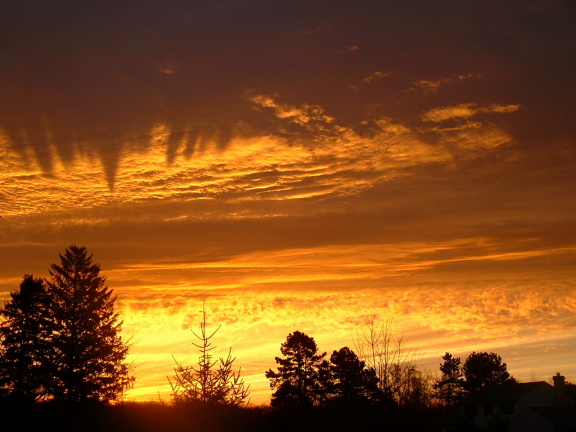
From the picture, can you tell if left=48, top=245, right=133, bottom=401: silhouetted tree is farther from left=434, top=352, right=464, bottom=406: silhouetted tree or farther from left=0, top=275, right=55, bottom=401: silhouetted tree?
left=434, top=352, right=464, bottom=406: silhouetted tree

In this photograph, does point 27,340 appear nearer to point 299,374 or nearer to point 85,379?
point 85,379

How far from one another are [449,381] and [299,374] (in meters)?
29.9

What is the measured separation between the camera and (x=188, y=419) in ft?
88.1

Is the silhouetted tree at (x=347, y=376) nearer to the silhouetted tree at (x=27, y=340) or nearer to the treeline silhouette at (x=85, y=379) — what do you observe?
the treeline silhouette at (x=85, y=379)

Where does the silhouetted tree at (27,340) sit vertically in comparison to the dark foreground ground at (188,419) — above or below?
above

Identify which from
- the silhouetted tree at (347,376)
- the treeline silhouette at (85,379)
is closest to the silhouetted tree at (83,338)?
the treeline silhouette at (85,379)

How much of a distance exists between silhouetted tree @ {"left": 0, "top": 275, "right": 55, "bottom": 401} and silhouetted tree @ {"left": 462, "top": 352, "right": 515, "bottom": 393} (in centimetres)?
5738

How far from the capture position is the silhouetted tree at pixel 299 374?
202 ft

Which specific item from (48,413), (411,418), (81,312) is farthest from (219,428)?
(411,418)

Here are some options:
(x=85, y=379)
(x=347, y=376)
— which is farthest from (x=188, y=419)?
(x=347, y=376)

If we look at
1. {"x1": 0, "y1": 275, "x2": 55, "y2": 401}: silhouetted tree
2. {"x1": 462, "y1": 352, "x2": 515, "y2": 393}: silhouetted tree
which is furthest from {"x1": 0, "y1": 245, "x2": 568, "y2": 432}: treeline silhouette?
{"x1": 462, "y1": 352, "x2": 515, "y2": 393}: silhouetted tree

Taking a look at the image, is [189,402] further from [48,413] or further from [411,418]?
[411,418]

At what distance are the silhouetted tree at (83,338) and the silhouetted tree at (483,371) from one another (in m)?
51.0

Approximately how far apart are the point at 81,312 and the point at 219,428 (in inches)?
897
